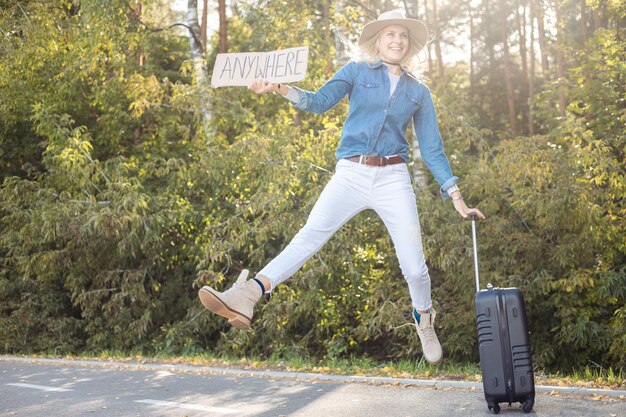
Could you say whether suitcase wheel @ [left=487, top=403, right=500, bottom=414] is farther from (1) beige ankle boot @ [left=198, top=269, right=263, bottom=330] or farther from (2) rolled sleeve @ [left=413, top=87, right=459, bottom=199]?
(1) beige ankle boot @ [left=198, top=269, right=263, bottom=330]

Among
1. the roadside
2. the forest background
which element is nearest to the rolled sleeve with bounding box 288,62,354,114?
the roadside

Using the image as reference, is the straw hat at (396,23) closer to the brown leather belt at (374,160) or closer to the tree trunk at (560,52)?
the brown leather belt at (374,160)

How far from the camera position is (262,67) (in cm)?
530

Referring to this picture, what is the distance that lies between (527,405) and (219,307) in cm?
201

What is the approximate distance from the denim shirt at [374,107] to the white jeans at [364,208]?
0.52 ft

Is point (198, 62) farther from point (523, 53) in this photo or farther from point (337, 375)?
point (523, 53)

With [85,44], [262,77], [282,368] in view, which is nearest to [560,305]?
[282,368]

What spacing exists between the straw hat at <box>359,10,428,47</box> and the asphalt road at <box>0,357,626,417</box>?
8.04 ft

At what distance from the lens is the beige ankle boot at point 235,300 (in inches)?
198

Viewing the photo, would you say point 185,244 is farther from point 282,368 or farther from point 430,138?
point 430,138

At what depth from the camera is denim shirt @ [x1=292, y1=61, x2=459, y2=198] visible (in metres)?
5.47

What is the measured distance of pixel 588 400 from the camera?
5898 millimetres

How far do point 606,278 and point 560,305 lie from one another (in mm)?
689

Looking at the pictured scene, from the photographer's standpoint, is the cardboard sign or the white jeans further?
the white jeans
